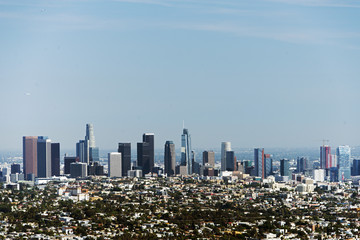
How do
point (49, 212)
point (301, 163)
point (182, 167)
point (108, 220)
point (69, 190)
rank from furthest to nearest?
point (301, 163) → point (182, 167) → point (69, 190) → point (49, 212) → point (108, 220)

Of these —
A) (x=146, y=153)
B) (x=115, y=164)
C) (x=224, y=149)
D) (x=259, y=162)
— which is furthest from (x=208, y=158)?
(x=115, y=164)

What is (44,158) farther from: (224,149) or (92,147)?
(224,149)

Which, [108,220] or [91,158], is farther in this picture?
[91,158]

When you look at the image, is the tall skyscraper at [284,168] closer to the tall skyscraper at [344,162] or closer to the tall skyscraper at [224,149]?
the tall skyscraper at [344,162]

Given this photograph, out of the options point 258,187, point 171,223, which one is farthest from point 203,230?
point 258,187

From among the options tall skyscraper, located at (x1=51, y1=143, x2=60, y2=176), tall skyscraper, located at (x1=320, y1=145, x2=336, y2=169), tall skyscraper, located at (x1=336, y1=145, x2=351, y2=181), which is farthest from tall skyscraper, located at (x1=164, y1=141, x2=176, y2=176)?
tall skyscraper, located at (x1=320, y1=145, x2=336, y2=169)

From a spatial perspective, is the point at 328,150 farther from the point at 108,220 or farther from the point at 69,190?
the point at 108,220

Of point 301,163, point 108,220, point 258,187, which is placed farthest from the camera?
point 301,163
